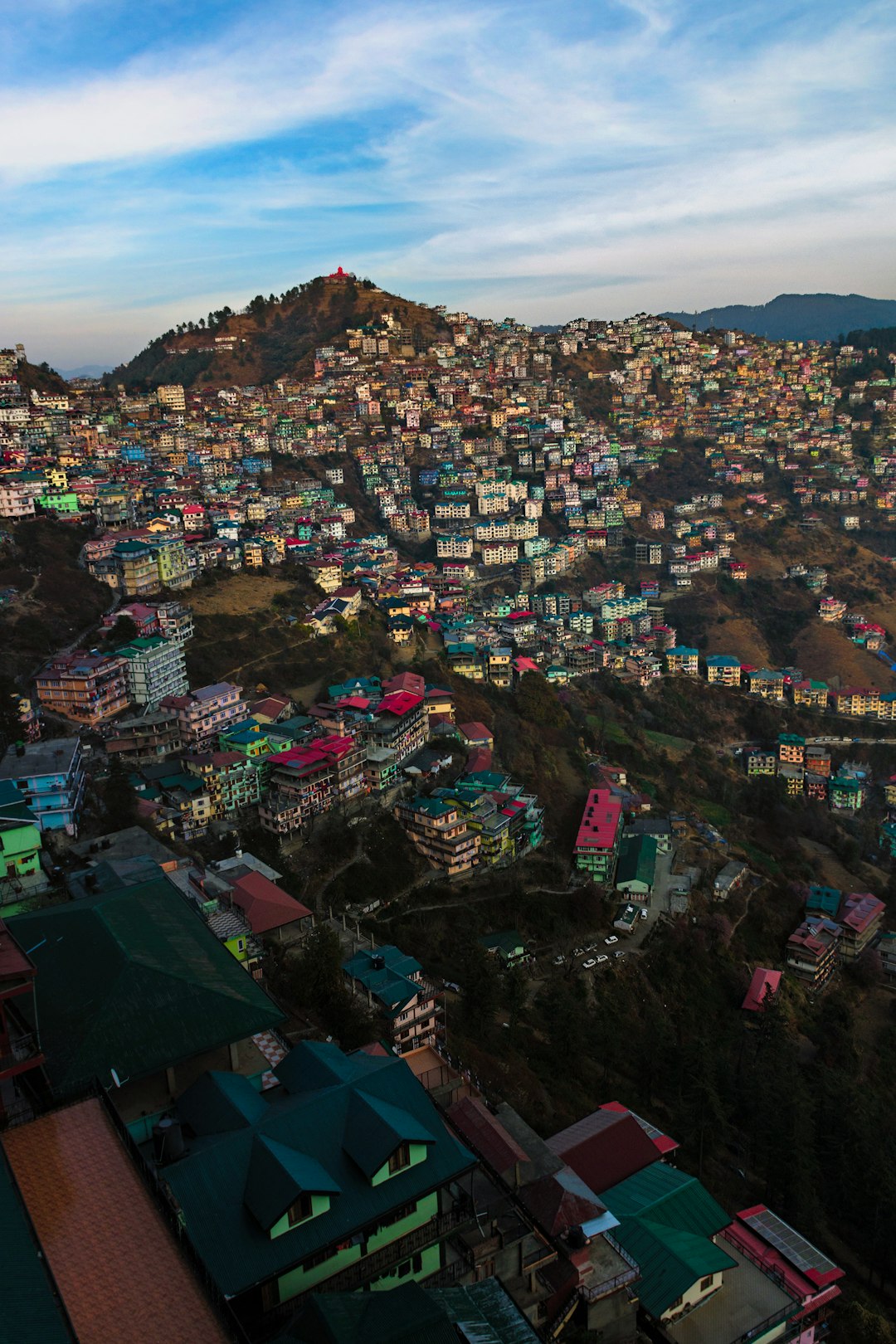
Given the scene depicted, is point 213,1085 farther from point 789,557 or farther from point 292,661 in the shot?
point 789,557

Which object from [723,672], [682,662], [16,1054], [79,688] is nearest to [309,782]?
[79,688]

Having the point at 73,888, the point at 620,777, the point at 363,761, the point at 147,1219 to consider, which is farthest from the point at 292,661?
the point at 147,1219

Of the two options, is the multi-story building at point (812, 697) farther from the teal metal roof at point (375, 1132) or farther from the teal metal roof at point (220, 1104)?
the teal metal roof at point (220, 1104)

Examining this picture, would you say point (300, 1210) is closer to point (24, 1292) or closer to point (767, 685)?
point (24, 1292)

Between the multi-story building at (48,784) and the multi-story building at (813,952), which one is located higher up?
the multi-story building at (48,784)

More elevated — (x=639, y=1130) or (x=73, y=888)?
(x=73, y=888)

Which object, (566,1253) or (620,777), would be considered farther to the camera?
(620,777)

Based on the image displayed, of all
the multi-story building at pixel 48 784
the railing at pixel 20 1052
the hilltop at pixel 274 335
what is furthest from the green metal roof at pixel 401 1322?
the hilltop at pixel 274 335
